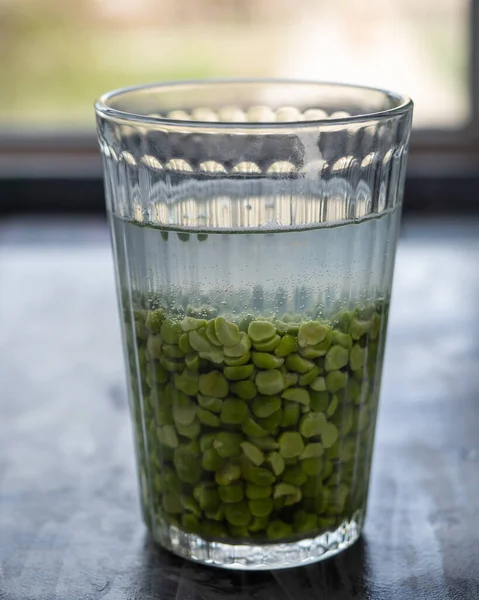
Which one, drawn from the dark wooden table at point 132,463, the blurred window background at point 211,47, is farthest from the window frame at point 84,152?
the dark wooden table at point 132,463

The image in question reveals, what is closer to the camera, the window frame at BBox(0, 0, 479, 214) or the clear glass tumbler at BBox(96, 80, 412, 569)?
the clear glass tumbler at BBox(96, 80, 412, 569)

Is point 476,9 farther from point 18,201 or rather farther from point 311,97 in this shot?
point 311,97

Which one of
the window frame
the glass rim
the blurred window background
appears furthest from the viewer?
the blurred window background

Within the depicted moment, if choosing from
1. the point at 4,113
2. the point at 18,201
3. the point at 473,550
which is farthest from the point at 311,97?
the point at 4,113

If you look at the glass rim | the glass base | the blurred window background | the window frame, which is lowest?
the window frame

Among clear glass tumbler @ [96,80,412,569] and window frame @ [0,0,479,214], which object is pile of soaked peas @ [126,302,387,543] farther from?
window frame @ [0,0,479,214]

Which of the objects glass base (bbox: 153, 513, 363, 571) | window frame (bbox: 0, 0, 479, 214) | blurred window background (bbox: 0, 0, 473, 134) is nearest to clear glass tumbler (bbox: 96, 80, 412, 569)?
glass base (bbox: 153, 513, 363, 571)

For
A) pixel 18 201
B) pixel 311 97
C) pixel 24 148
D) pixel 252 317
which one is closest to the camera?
pixel 252 317
